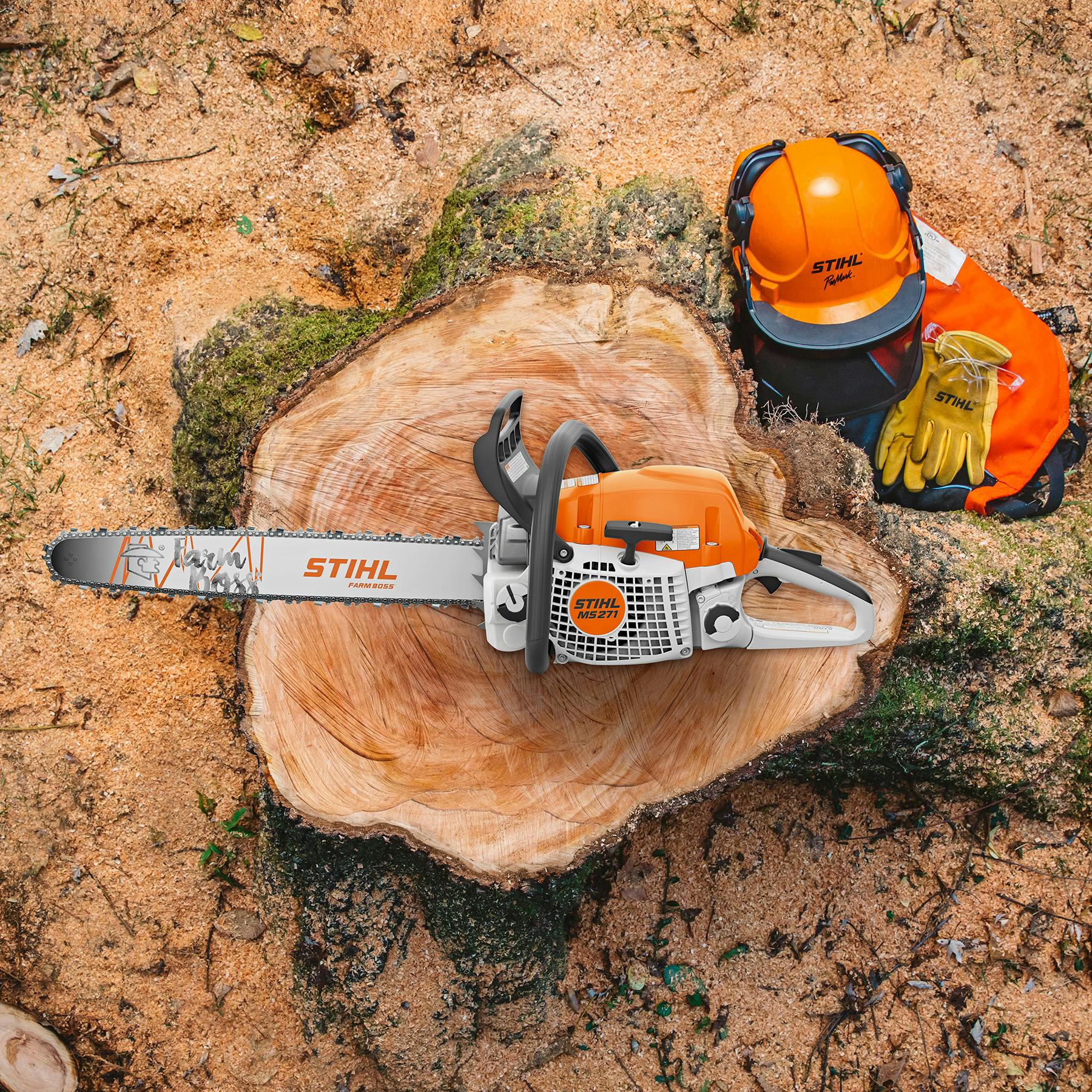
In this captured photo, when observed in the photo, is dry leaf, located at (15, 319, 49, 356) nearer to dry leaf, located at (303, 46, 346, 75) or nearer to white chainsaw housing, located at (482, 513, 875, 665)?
dry leaf, located at (303, 46, 346, 75)

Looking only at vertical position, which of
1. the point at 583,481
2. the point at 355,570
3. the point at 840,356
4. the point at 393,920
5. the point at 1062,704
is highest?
the point at 583,481

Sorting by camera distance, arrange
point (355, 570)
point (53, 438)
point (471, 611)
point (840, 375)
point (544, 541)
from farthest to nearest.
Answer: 1. point (53, 438)
2. point (840, 375)
3. point (471, 611)
4. point (355, 570)
5. point (544, 541)

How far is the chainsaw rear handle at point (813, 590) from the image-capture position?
175cm

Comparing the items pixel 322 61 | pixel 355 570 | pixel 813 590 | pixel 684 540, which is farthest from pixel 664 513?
pixel 322 61

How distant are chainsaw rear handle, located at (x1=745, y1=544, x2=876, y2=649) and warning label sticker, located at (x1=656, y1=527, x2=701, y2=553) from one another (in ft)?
0.67

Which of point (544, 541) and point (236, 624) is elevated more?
point (544, 541)

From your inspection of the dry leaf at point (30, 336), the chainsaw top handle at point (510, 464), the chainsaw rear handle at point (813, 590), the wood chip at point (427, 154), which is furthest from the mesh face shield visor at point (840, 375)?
the dry leaf at point (30, 336)

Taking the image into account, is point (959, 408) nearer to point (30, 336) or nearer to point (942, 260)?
point (942, 260)

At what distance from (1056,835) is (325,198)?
3417 mm

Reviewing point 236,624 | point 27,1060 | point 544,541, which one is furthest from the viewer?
point 236,624

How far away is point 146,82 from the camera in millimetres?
2842

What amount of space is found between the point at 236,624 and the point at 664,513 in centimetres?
165

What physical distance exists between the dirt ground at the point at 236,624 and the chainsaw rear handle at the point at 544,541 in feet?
4.27

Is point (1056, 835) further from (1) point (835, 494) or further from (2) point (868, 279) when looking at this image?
(2) point (868, 279)
